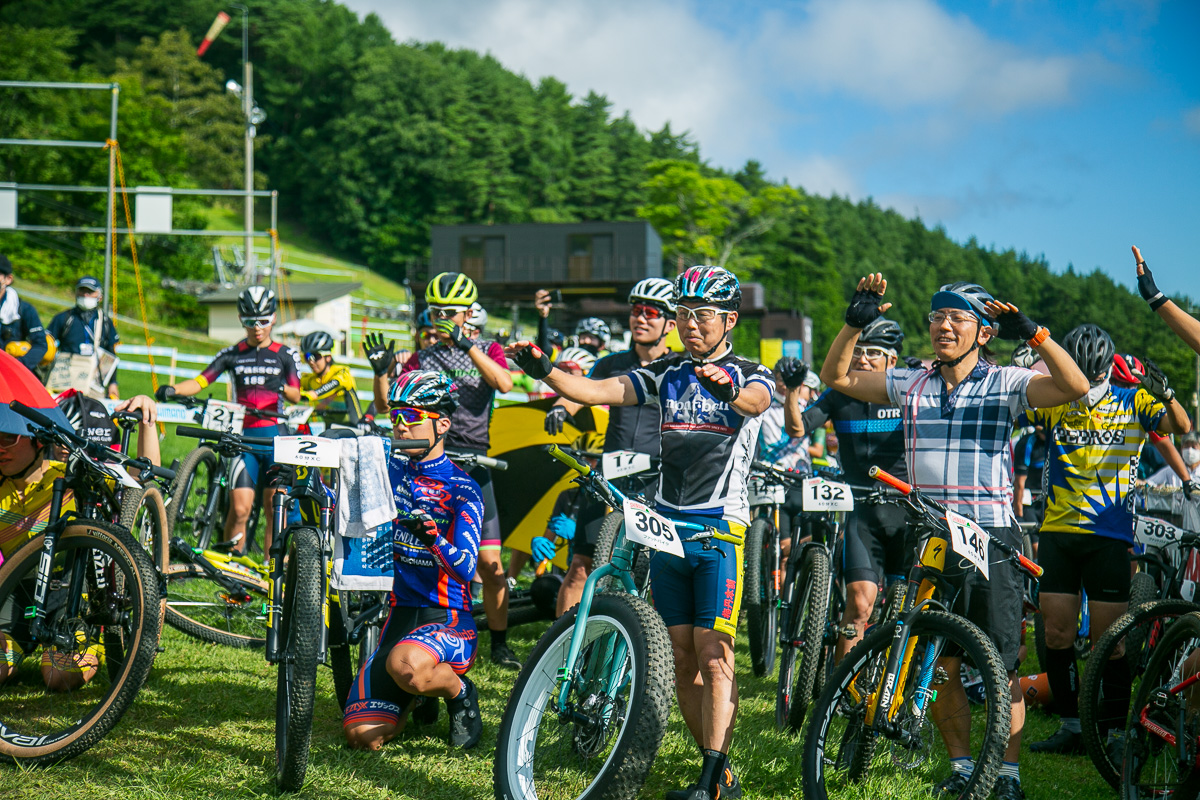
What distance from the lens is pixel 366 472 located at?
4484 mm

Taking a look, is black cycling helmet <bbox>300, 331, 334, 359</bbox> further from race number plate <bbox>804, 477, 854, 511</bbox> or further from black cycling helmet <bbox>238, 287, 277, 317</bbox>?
race number plate <bbox>804, 477, 854, 511</bbox>

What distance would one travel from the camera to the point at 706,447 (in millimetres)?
4117

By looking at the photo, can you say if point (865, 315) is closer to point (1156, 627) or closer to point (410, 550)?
point (1156, 627)

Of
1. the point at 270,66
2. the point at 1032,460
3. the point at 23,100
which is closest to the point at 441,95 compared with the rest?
the point at 270,66

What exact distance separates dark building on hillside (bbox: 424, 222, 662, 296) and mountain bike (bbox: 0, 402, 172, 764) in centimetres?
5122

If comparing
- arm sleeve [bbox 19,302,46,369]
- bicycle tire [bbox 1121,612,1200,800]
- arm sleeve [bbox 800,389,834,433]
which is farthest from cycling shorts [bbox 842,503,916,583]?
arm sleeve [bbox 19,302,46,369]

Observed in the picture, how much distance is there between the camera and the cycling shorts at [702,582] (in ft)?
12.9

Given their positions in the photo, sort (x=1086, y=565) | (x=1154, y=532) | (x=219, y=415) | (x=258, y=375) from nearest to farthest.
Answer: (x=1086, y=565) → (x=1154, y=532) → (x=219, y=415) → (x=258, y=375)

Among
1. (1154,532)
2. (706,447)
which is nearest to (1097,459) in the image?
(1154,532)

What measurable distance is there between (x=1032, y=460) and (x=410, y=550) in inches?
272

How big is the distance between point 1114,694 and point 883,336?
2406mm

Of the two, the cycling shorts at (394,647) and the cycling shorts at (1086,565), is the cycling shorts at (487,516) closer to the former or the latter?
the cycling shorts at (394,647)

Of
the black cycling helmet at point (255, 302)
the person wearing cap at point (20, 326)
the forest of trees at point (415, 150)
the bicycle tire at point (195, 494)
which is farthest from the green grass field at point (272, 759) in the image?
the forest of trees at point (415, 150)

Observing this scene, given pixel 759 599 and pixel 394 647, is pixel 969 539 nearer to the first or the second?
pixel 394 647
